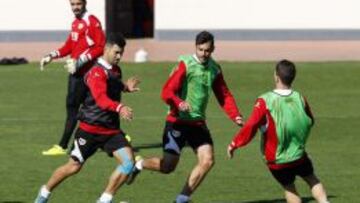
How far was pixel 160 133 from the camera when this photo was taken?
1833 centimetres

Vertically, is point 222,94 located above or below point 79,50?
above

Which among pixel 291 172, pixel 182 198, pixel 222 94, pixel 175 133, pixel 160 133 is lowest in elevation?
pixel 160 133

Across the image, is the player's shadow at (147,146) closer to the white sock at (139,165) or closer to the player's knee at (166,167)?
the white sock at (139,165)

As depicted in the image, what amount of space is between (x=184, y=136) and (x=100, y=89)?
1.37 meters

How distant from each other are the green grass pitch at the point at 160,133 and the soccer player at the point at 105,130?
103 centimetres

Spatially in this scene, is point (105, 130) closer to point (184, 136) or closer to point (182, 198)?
point (184, 136)

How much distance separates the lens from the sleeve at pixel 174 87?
Answer: 1235 centimetres

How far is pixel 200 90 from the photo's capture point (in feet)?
41.3

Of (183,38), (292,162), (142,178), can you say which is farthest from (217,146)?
(183,38)

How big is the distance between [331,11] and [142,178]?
20553mm

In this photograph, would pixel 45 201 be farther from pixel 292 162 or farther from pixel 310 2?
pixel 310 2

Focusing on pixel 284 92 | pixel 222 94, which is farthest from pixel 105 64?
pixel 284 92

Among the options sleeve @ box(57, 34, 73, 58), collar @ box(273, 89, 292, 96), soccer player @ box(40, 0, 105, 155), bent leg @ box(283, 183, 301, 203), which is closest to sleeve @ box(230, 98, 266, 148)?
collar @ box(273, 89, 292, 96)

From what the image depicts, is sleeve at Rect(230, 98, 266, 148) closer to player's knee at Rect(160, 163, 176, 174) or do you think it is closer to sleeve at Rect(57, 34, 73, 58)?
player's knee at Rect(160, 163, 176, 174)
